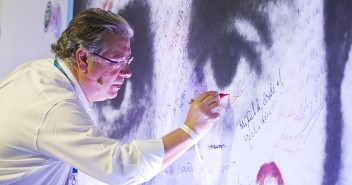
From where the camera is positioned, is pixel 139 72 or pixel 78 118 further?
pixel 139 72

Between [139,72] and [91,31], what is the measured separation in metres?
0.34

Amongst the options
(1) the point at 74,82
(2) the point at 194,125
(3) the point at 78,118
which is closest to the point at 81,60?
(1) the point at 74,82

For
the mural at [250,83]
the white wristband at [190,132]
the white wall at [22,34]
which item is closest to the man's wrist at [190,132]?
the white wristband at [190,132]

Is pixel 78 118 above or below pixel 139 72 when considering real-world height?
below

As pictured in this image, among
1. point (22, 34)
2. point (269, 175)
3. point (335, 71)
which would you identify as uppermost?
point (22, 34)

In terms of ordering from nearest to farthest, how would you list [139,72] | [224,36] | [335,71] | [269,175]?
[335,71] → [269,175] → [224,36] → [139,72]

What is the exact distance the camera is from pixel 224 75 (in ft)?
3.36

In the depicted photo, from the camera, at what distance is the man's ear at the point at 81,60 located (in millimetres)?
972

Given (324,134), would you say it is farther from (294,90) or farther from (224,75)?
(224,75)

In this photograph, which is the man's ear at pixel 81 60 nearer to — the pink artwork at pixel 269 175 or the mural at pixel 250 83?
the mural at pixel 250 83

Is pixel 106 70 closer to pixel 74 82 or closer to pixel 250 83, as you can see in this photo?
pixel 74 82

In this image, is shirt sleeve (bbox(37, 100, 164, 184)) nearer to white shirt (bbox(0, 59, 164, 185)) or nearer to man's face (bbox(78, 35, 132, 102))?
white shirt (bbox(0, 59, 164, 185))

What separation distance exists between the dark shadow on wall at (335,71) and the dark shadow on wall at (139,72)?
0.54 m

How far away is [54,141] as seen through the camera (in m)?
0.83
